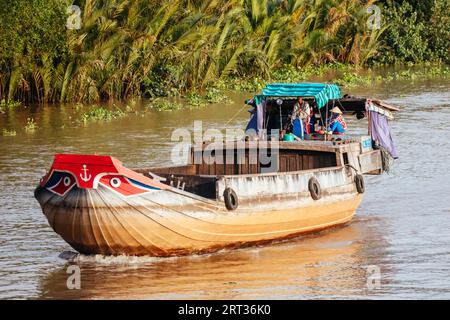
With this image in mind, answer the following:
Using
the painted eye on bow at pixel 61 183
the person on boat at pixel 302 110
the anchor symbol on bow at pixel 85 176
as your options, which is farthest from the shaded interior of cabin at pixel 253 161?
the anchor symbol on bow at pixel 85 176

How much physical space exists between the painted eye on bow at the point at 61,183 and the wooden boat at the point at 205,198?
12 mm

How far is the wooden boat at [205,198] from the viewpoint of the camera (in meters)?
12.7

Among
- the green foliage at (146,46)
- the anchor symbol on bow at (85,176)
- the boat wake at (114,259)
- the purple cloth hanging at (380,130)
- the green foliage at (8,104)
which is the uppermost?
the green foliage at (146,46)

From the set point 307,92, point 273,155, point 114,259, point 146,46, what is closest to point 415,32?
point 146,46

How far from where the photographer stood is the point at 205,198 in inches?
530

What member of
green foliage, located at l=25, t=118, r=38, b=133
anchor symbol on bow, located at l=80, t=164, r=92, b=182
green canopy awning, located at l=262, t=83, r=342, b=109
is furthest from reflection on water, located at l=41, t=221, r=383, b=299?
green foliage, located at l=25, t=118, r=38, b=133

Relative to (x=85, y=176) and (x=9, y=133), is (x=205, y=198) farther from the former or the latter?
(x=9, y=133)

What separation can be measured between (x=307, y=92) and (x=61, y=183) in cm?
520

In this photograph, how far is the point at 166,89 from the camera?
2909 cm

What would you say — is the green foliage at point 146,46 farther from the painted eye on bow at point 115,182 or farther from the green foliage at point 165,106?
the painted eye on bow at point 115,182

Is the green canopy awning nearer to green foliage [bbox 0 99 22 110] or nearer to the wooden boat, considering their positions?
the wooden boat

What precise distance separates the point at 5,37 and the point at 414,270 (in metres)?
14.0
